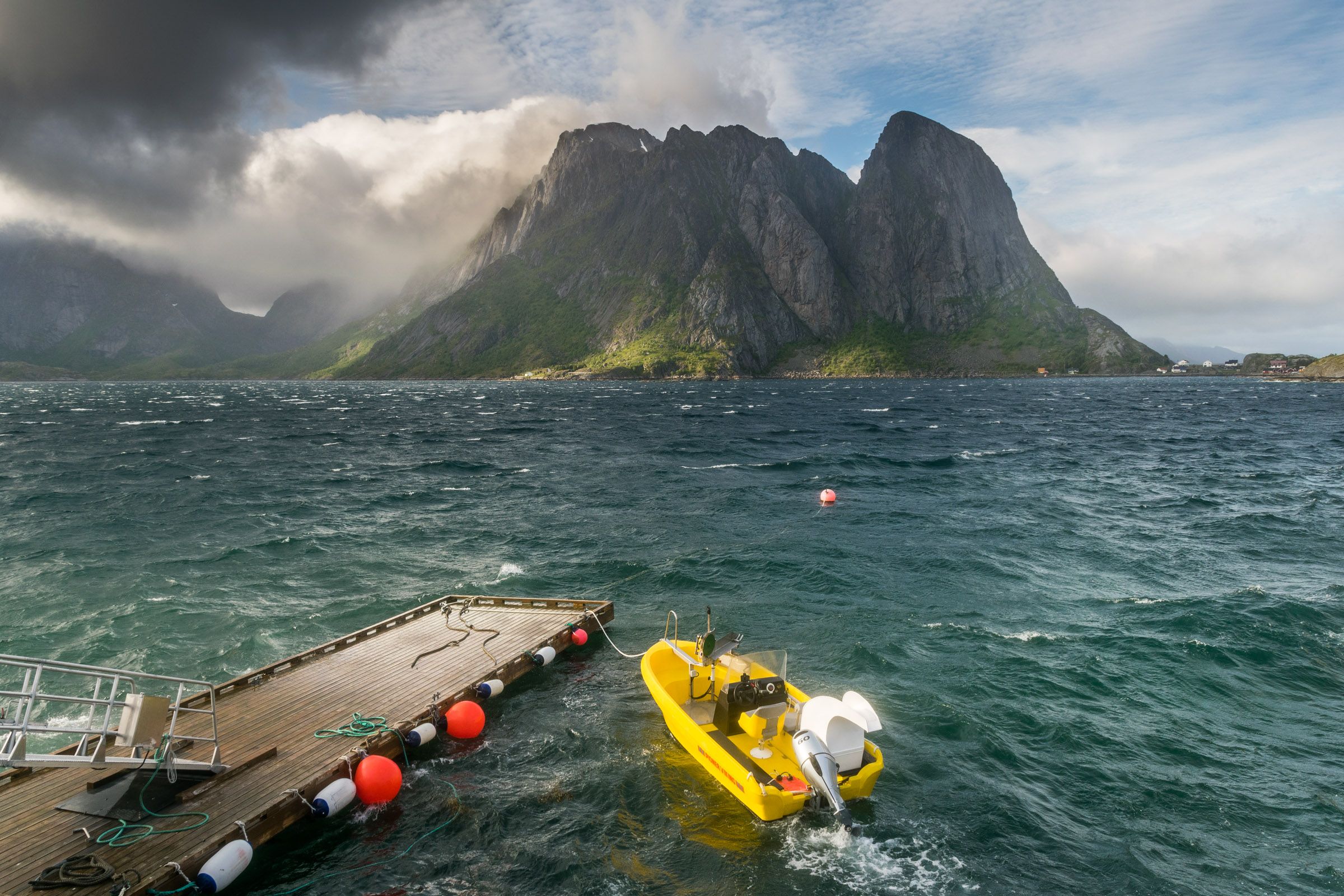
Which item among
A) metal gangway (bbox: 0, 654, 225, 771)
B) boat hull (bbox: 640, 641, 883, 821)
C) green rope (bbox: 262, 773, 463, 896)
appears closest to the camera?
metal gangway (bbox: 0, 654, 225, 771)

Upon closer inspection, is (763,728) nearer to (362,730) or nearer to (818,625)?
Answer: (362,730)

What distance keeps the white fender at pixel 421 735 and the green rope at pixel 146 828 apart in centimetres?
479

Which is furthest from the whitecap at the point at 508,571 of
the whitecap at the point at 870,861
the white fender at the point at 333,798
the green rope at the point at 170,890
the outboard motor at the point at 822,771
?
the whitecap at the point at 870,861

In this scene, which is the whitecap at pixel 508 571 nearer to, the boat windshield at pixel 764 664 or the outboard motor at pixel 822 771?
the boat windshield at pixel 764 664

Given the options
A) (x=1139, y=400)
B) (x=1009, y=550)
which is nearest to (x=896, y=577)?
(x=1009, y=550)

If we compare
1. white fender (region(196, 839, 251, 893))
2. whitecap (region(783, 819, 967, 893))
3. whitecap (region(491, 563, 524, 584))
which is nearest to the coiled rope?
white fender (region(196, 839, 251, 893))

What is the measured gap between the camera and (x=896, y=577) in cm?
3284

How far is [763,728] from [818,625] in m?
11.2

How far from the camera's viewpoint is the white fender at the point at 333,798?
1518cm

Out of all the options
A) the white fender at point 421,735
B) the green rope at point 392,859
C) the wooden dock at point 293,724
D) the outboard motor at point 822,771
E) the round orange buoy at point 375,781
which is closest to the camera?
the wooden dock at point 293,724

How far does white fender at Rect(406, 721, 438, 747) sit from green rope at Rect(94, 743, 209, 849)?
4.79 meters

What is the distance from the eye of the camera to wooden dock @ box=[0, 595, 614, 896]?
508 inches

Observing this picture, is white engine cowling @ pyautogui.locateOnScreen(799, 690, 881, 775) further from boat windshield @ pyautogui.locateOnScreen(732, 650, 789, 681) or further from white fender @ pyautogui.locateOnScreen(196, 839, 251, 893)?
white fender @ pyautogui.locateOnScreen(196, 839, 251, 893)

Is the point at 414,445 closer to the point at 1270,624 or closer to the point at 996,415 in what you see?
the point at 1270,624
